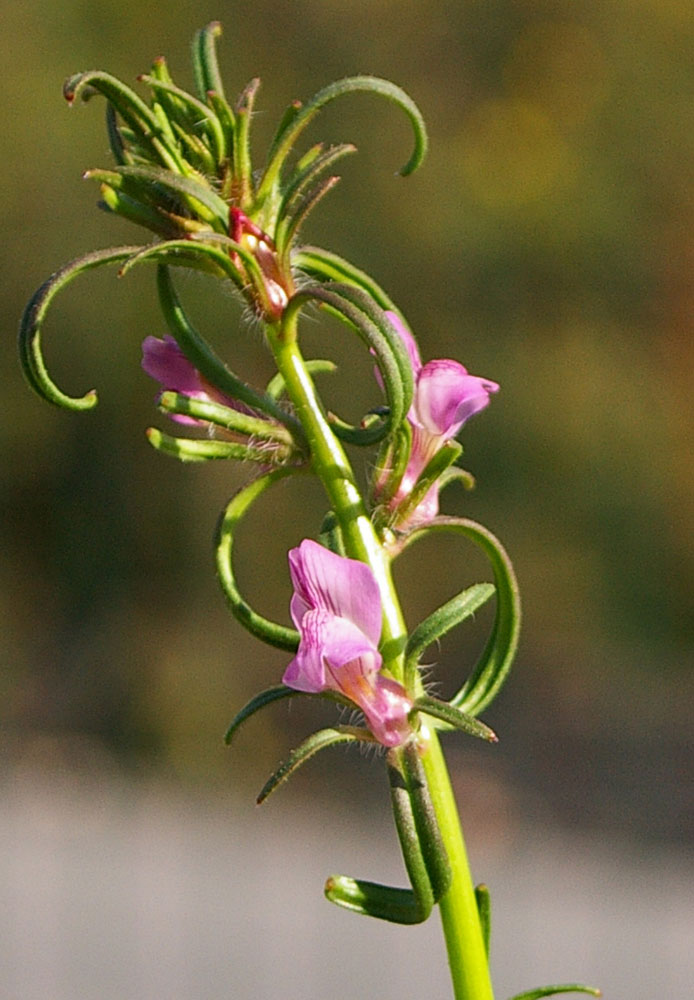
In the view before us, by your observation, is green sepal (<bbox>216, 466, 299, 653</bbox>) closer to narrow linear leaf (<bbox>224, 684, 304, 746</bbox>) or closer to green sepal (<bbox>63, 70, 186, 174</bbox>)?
narrow linear leaf (<bbox>224, 684, 304, 746</bbox>)

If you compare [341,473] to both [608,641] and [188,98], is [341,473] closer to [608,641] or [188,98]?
[188,98]

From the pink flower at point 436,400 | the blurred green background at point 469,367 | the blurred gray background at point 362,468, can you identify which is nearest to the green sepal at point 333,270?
the pink flower at point 436,400

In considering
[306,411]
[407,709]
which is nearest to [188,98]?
[306,411]

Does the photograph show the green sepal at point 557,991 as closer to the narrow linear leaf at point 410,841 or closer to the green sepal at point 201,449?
the narrow linear leaf at point 410,841

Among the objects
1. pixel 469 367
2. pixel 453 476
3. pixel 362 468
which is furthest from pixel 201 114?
pixel 469 367

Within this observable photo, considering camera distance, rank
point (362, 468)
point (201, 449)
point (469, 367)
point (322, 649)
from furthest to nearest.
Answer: point (469, 367) → point (362, 468) → point (201, 449) → point (322, 649)

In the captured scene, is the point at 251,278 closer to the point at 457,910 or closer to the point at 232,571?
the point at 232,571
